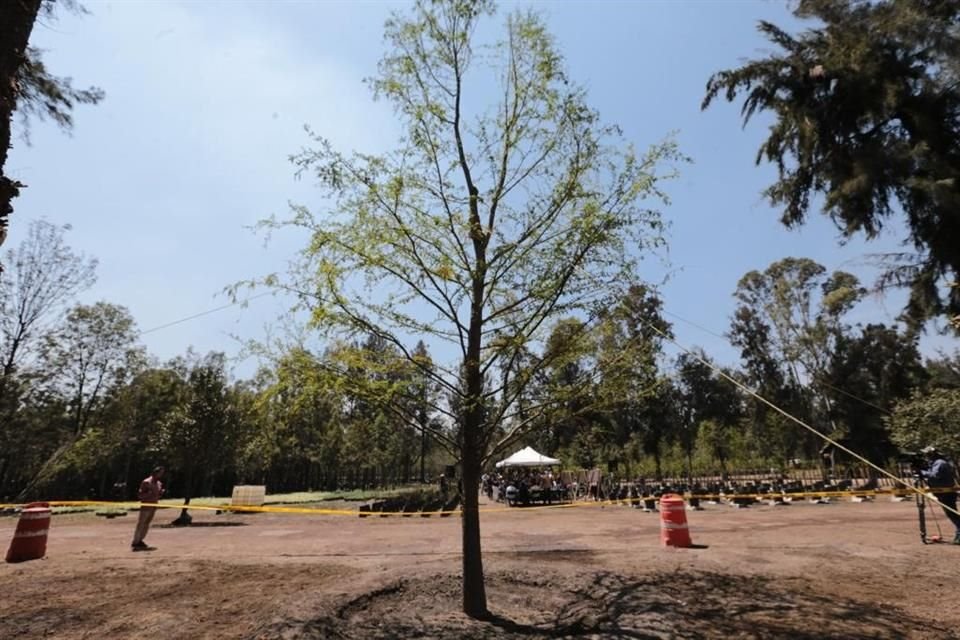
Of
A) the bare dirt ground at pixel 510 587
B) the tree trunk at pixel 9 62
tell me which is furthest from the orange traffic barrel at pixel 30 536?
the tree trunk at pixel 9 62

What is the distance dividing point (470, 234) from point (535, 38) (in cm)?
294

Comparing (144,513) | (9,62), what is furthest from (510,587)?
(144,513)

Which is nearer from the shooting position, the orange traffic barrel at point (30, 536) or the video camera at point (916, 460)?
the orange traffic barrel at point (30, 536)

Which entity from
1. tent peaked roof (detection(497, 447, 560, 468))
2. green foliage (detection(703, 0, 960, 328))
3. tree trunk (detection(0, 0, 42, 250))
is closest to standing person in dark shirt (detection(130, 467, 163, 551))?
tree trunk (detection(0, 0, 42, 250))

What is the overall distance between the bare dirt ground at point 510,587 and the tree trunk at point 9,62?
434 cm

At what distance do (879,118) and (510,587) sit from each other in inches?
797

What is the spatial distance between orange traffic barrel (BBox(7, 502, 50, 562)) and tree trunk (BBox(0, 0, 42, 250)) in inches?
339

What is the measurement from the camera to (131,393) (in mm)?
41094

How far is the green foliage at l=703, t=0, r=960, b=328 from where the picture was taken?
1593 cm

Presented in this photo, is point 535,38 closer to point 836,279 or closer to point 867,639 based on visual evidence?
point 867,639

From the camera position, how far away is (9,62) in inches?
167

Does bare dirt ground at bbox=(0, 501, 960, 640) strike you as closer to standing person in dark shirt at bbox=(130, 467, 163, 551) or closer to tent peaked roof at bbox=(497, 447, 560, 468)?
standing person in dark shirt at bbox=(130, 467, 163, 551)

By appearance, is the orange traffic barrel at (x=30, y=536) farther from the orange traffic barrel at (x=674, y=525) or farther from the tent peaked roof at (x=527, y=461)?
the tent peaked roof at (x=527, y=461)

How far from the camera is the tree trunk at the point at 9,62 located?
12.8ft
